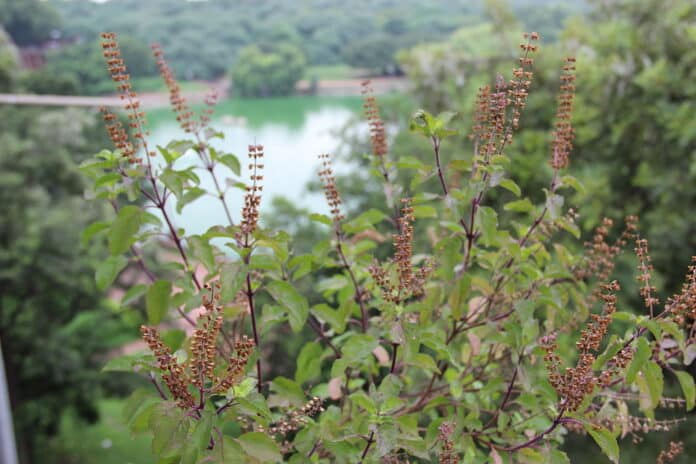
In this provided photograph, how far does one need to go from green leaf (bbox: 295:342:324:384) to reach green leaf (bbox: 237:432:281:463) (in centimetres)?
19

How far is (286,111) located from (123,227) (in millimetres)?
3399

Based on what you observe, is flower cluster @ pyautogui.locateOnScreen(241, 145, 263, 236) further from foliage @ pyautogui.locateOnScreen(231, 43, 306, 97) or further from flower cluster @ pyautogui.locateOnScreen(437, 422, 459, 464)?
foliage @ pyautogui.locateOnScreen(231, 43, 306, 97)

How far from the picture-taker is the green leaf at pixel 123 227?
0.55 m

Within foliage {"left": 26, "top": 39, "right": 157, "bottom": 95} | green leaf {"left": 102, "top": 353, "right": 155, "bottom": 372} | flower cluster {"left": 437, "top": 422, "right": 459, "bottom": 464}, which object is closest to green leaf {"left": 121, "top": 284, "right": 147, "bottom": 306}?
green leaf {"left": 102, "top": 353, "right": 155, "bottom": 372}

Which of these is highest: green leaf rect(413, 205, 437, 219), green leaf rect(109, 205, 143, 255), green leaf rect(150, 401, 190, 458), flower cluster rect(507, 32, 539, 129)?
flower cluster rect(507, 32, 539, 129)

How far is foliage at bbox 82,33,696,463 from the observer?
465mm

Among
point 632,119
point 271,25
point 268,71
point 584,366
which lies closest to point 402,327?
point 584,366

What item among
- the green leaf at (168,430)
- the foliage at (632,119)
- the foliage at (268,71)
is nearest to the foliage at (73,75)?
the foliage at (268,71)

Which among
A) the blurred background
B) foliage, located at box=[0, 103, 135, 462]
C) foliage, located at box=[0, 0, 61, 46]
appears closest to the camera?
the blurred background

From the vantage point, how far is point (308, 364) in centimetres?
68

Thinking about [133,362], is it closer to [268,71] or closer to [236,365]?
[236,365]

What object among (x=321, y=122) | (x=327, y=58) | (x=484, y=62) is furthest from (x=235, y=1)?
(x=484, y=62)

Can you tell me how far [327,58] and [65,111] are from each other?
172cm

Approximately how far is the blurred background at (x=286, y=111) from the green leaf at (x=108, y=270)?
5.70ft
